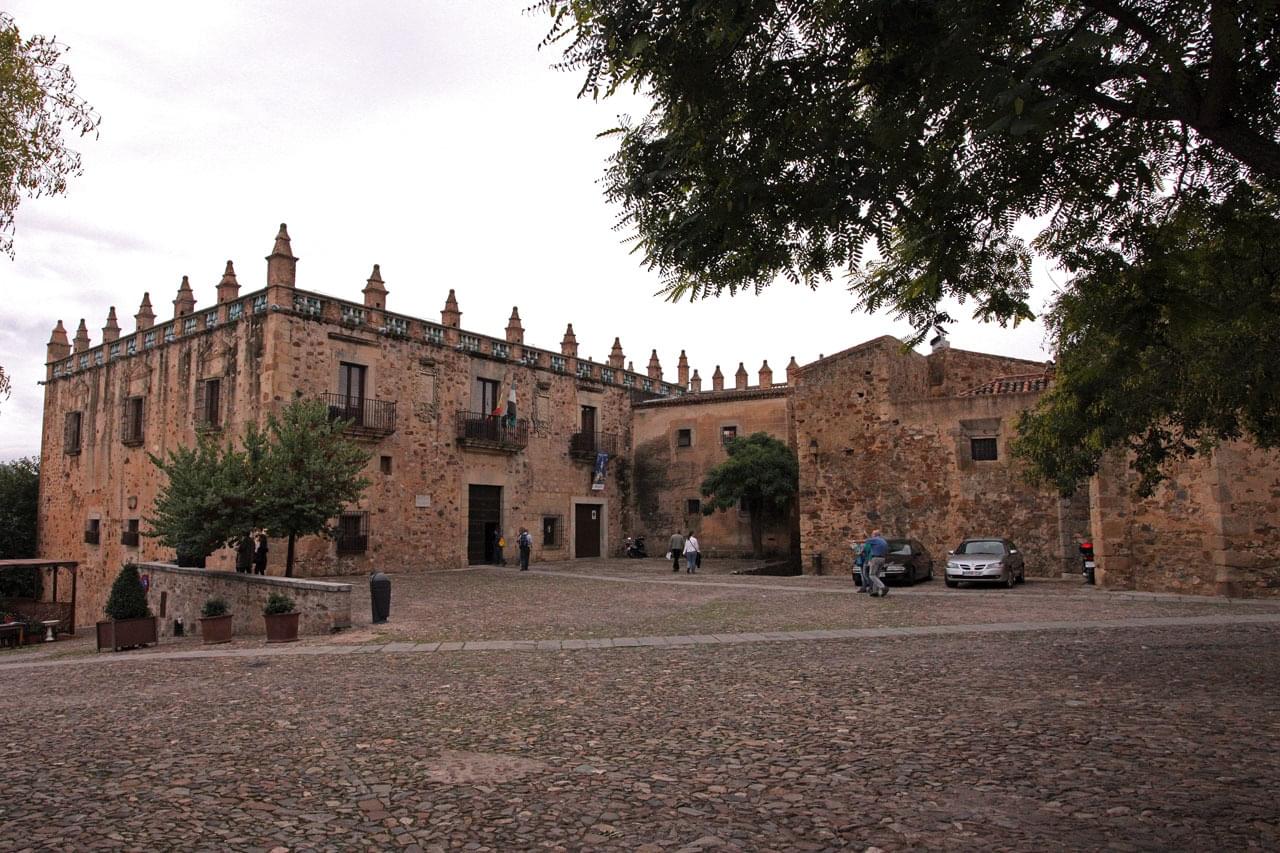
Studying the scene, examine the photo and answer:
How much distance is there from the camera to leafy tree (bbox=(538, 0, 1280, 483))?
3.78 m

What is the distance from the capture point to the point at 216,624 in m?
14.5

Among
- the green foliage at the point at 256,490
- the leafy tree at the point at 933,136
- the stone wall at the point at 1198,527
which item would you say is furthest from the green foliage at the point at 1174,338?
the green foliage at the point at 256,490

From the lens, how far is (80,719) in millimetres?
7402

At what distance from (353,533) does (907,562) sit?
1607cm

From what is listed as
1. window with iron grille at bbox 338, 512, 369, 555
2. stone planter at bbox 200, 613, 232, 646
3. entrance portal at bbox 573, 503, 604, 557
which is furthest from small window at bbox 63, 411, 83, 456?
stone planter at bbox 200, 613, 232, 646

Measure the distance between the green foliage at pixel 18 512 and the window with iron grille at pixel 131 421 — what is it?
8419 millimetres

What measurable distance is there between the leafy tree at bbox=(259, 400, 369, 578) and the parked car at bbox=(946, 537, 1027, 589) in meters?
14.1

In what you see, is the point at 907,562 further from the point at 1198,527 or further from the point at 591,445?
the point at 591,445

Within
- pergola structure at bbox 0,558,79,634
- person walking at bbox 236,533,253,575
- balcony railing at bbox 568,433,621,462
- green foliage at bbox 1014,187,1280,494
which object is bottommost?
pergola structure at bbox 0,558,79,634

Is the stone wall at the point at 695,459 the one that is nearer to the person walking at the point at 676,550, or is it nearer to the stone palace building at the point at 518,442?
the stone palace building at the point at 518,442

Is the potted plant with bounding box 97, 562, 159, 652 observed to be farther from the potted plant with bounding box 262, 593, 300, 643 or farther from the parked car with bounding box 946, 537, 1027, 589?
the parked car with bounding box 946, 537, 1027, 589

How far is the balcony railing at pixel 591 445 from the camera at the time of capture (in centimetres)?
3322

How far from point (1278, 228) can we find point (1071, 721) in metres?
3.76

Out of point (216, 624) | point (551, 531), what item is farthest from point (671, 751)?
point (551, 531)
